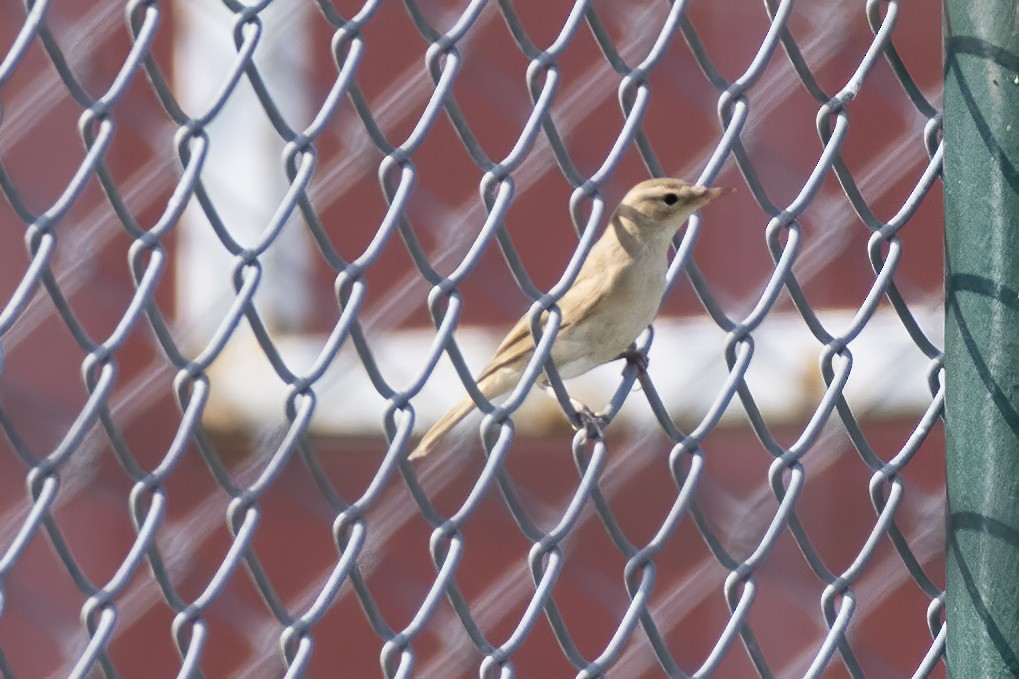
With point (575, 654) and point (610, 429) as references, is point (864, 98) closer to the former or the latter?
point (610, 429)

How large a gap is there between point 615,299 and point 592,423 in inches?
20.2

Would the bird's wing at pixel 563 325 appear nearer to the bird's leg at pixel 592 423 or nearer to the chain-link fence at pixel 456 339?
the bird's leg at pixel 592 423

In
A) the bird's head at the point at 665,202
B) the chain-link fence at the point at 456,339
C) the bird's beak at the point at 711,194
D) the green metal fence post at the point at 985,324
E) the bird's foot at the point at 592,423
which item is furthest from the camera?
the chain-link fence at the point at 456,339

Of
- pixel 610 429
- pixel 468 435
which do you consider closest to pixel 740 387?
pixel 468 435

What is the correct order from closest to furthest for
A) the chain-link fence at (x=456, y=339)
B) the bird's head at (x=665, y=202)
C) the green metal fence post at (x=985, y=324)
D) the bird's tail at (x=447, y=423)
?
1. the green metal fence post at (x=985, y=324)
2. the bird's head at (x=665, y=202)
3. the bird's tail at (x=447, y=423)
4. the chain-link fence at (x=456, y=339)

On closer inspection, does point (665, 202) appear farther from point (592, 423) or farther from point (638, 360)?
point (592, 423)

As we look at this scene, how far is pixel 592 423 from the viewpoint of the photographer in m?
1.95

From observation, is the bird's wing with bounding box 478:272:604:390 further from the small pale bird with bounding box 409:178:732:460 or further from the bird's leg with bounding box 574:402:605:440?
the bird's leg with bounding box 574:402:605:440

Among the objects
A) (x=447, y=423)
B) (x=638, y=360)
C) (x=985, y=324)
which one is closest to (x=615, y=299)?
(x=638, y=360)

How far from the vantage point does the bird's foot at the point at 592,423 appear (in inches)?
73.8

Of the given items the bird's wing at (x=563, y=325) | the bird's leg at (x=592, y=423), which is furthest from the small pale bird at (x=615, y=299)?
the bird's leg at (x=592, y=423)

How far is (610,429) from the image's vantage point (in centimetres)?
404

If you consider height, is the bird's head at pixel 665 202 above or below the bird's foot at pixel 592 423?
above

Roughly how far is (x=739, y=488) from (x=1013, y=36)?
2661 millimetres
